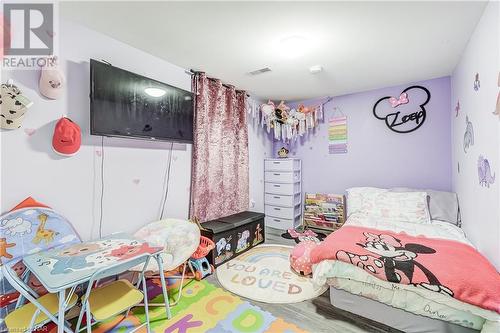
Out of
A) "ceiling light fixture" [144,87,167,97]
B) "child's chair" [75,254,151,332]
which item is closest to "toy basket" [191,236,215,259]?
"child's chair" [75,254,151,332]

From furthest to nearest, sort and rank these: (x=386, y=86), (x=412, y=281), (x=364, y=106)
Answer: (x=364, y=106), (x=386, y=86), (x=412, y=281)

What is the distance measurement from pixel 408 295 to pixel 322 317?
0.68 meters

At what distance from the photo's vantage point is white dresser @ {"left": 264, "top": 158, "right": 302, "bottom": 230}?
406 centimetres

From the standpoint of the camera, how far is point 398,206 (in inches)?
117

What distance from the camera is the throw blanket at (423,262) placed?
145 cm

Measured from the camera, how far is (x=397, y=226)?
269 cm

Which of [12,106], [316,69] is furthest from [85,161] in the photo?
[316,69]

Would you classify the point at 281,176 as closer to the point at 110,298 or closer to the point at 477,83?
the point at 477,83

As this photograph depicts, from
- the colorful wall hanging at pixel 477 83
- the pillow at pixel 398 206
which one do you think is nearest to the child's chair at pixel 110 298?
the pillow at pixel 398 206

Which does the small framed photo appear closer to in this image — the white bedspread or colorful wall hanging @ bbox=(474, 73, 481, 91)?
the white bedspread

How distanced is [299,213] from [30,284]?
366cm

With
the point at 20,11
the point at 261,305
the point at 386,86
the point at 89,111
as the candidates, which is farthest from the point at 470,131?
the point at 20,11

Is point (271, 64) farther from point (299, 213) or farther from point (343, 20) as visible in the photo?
point (299, 213)

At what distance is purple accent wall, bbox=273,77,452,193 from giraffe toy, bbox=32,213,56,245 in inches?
143
